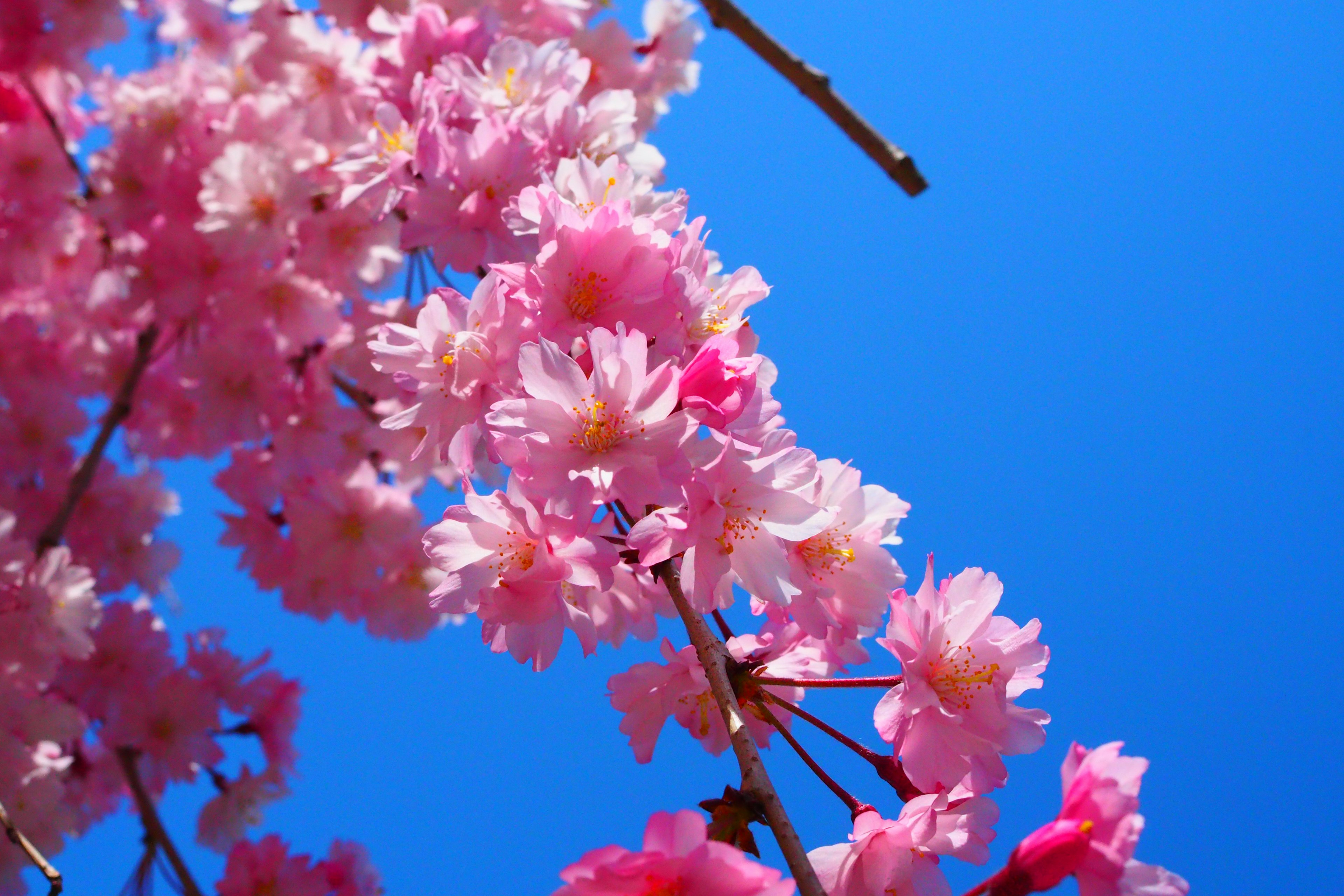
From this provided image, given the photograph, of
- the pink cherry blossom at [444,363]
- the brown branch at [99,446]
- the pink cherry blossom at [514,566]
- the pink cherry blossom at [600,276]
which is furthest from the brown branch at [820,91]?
the brown branch at [99,446]

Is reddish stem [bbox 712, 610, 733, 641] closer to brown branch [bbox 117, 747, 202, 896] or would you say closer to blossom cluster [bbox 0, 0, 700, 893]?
blossom cluster [bbox 0, 0, 700, 893]

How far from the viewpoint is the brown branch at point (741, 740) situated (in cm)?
78

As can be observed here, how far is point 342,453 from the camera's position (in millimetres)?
2580

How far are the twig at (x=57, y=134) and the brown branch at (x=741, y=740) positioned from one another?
8.76 ft

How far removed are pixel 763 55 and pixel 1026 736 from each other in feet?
5.25

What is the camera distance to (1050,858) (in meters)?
0.77

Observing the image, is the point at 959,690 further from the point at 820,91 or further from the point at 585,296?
the point at 820,91

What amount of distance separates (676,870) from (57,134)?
9.75 ft

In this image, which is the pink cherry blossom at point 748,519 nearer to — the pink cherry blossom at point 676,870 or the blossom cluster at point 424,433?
the blossom cluster at point 424,433

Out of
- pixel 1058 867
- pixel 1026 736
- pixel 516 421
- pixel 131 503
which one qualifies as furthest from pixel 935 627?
pixel 131 503

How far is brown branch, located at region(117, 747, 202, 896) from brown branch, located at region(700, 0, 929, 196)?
6.99 feet

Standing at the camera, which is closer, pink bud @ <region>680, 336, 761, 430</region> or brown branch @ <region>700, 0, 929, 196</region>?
pink bud @ <region>680, 336, 761, 430</region>

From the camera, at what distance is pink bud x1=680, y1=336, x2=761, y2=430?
0.91 meters

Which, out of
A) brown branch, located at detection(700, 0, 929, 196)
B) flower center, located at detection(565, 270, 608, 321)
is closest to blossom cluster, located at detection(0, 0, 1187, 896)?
flower center, located at detection(565, 270, 608, 321)
